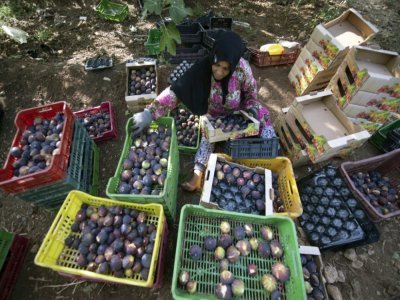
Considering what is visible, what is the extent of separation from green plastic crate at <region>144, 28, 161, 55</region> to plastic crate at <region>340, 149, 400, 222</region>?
3.92m

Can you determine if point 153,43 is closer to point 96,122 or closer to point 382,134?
point 96,122

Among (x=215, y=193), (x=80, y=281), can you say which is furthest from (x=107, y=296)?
(x=215, y=193)

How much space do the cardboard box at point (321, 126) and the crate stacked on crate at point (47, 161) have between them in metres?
2.89

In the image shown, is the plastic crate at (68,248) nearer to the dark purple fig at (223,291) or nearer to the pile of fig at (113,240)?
the pile of fig at (113,240)

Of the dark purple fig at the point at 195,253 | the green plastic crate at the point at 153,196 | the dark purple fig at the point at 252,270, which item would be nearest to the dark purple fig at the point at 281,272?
the dark purple fig at the point at 252,270

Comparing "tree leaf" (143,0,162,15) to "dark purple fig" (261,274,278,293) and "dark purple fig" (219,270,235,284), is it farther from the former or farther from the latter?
"dark purple fig" (261,274,278,293)

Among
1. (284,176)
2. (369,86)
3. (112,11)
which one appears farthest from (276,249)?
(112,11)

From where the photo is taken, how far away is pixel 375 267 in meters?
2.98

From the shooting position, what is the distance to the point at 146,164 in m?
2.71

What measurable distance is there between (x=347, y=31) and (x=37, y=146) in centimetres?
497

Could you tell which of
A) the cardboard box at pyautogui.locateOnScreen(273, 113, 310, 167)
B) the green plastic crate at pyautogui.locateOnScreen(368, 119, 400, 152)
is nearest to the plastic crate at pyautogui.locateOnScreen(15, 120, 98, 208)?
the cardboard box at pyautogui.locateOnScreen(273, 113, 310, 167)

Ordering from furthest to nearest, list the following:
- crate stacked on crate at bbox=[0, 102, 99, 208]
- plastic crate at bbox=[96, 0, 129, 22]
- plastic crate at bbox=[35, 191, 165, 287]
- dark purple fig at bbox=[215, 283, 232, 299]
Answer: plastic crate at bbox=[96, 0, 129, 22] < crate stacked on crate at bbox=[0, 102, 99, 208] < plastic crate at bbox=[35, 191, 165, 287] < dark purple fig at bbox=[215, 283, 232, 299]

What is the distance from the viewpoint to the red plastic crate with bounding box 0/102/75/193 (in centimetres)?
227

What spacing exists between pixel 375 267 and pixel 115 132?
405 centimetres
